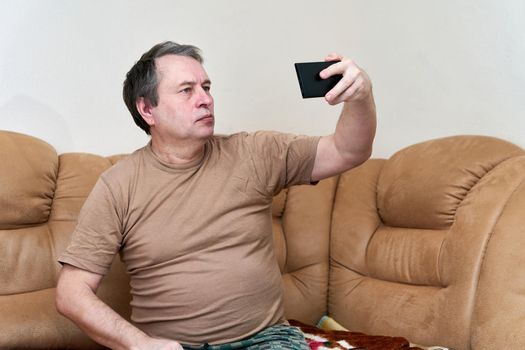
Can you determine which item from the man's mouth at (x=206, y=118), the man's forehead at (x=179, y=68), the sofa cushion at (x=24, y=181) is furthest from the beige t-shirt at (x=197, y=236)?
the sofa cushion at (x=24, y=181)

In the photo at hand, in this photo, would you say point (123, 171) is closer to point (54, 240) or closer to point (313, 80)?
point (54, 240)

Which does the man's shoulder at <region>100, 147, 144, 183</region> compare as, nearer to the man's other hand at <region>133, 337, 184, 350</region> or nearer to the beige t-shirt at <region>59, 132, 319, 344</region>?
the beige t-shirt at <region>59, 132, 319, 344</region>

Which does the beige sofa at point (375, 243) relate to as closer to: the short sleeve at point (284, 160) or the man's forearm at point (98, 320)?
the man's forearm at point (98, 320)

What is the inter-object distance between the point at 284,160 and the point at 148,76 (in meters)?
0.48

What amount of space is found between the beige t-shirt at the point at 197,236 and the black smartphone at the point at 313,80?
361 mm

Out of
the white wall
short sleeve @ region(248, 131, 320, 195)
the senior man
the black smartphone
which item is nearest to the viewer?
the black smartphone

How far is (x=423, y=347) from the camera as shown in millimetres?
1879

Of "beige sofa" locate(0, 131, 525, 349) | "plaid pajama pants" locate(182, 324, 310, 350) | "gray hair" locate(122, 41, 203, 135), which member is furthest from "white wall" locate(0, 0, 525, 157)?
"plaid pajama pants" locate(182, 324, 310, 350)

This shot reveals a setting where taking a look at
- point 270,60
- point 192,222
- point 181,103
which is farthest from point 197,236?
point 270,60

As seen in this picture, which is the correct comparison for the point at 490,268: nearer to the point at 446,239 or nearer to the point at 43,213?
the point at 446,239

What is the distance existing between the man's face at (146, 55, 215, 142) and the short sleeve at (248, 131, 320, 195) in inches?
6.8

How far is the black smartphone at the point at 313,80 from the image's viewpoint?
4.72ft

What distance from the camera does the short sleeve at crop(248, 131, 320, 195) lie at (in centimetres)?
183

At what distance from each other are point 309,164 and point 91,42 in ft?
3.64
